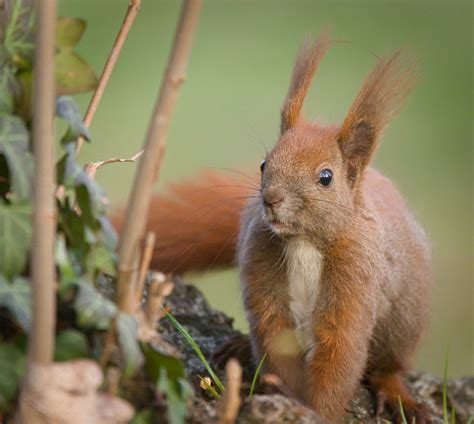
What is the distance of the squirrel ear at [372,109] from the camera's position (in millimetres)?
2369

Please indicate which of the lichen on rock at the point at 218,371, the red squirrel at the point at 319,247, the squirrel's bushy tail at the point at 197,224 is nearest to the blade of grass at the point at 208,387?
the lichen on rock at the point at 218,371

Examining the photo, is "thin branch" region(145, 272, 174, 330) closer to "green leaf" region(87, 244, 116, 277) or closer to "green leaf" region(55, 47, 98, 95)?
"green leaf" region(87, 244, 116, 277)

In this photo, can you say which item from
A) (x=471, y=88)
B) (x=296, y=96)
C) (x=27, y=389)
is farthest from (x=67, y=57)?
(x=471, y=88)

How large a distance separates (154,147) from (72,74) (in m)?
0.31

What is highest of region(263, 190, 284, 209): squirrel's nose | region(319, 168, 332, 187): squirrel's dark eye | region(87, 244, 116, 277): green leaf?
region(319, 168, 332, 187): squirrel's dark eye

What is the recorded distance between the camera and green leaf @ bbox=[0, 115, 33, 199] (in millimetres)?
1661

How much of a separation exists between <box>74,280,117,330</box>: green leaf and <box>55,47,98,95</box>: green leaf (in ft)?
1.18

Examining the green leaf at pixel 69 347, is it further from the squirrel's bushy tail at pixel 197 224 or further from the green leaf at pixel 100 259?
the squirrel's bushy tail at pixel 197 224

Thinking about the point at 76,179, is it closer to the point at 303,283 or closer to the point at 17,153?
the point at 17,153

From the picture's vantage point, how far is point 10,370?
171cm

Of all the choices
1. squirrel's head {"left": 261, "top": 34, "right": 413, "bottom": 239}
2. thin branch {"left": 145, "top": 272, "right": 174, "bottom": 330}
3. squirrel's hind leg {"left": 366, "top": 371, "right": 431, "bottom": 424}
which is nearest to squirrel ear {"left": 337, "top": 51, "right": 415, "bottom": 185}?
squirrel's head {"left": 261, "top": 34, "right": 413, "bottom": 239}

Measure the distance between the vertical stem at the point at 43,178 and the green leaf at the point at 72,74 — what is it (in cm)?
27

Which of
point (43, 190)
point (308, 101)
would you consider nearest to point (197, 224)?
point (43, 190)

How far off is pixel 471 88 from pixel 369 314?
5670mm
